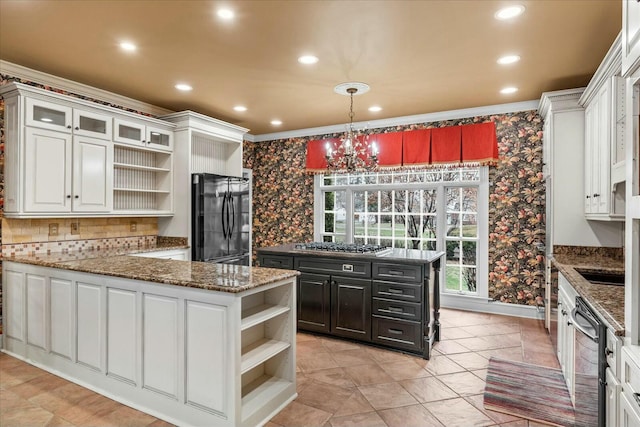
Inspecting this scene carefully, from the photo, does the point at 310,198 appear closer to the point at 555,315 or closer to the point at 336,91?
the point at 336,91

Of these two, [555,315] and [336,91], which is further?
[336,91]

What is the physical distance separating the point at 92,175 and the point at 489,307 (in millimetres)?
5067

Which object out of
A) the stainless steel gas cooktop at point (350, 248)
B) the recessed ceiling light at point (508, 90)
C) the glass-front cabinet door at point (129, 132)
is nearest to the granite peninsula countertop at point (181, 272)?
the stainless steel gas cooktop at point (350, 248)

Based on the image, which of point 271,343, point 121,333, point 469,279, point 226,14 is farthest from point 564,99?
point 121,333

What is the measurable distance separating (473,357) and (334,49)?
3.05 m

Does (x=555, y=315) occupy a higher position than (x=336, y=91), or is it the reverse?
(x=336, y=91)

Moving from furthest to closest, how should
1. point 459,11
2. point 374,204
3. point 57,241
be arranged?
point 374,204, point 57,241, point 459,11

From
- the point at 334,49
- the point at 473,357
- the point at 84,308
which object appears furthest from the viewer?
the point at 473,357

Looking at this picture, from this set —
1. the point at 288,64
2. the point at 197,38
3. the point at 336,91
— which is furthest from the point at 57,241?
the point at 336,91

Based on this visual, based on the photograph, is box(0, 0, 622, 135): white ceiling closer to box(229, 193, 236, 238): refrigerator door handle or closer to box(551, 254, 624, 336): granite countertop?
box(229, 193, 236, 238): refrigerator door handle

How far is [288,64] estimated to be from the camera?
136 inches

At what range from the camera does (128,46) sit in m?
3.08

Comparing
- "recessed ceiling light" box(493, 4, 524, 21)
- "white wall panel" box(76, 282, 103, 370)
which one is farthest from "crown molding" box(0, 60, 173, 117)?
"recessed ceiling light" box(493, 4, 524, 21)

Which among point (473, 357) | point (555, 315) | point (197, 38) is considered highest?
point (197, 38)
